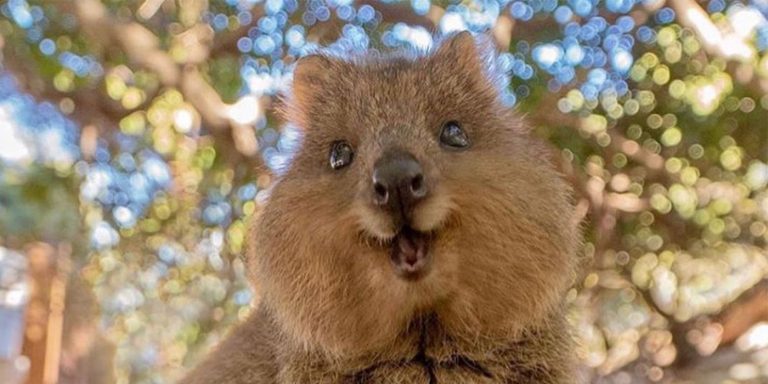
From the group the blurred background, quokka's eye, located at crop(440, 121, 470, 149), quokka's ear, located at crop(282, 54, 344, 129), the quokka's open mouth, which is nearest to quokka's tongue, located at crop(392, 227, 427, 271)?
the quokka's open mouth

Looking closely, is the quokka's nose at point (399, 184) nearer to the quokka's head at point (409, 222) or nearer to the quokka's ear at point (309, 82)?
the quokka's head at point (409, 222)

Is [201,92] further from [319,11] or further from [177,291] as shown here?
[177,291]

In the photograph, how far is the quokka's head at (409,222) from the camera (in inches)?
66.0

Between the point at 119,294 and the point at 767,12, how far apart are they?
5284 mm

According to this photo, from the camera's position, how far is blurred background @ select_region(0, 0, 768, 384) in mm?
4414

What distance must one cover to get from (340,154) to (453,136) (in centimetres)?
26

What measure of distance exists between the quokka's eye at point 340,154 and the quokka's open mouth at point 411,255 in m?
0.27

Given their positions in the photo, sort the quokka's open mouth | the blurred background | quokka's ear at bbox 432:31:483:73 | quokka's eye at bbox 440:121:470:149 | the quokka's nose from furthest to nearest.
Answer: the blurred background, quokka's ear at bbox 432:31:483:73, quokka's eye at bbox 440:121:470:149, the quokka's open mouth, the quokka's nose

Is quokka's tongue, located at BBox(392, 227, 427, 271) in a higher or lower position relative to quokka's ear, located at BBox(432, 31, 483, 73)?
lower

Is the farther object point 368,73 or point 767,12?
point 767,12

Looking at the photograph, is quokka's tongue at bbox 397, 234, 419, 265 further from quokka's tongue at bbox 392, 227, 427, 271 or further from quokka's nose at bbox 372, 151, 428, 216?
quokka's nose at bbox 372, 151, 428, 216

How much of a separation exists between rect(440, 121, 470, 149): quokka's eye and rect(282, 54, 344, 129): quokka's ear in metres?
0.38

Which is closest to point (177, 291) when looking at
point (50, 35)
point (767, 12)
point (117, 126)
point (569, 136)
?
point (117, 126)

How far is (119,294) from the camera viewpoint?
689 cm
